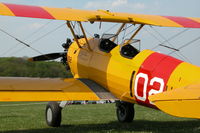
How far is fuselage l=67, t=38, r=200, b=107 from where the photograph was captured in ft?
24.0

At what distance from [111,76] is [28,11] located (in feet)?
7.68

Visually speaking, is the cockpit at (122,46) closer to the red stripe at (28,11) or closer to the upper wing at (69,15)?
the upper wing at (69,15)

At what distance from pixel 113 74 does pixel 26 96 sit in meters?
1.99

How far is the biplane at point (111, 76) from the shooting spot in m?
7.17

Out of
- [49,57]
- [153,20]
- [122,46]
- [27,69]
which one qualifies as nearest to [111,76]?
[122,46]

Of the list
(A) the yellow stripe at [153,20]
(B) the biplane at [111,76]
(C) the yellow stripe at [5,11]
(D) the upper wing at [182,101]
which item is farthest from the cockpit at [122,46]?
(C) the yellow stripe at [5,11]

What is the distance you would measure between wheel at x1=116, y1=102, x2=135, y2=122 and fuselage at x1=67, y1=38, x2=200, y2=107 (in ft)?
4.53

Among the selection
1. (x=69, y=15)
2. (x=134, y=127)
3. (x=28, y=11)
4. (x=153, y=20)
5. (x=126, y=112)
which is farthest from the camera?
(x=126, y=112)

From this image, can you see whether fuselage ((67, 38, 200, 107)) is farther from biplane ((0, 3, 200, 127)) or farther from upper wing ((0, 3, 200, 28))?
upper wing ((0, 3, 200, 28))

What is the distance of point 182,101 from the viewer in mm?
5930

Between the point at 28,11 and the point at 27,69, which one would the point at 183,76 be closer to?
the point at 28,11

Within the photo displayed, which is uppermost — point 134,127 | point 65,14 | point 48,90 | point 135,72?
point 65,14

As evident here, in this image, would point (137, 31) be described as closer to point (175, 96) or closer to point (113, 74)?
point (113, 74)

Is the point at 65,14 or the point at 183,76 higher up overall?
the point at 65,14
